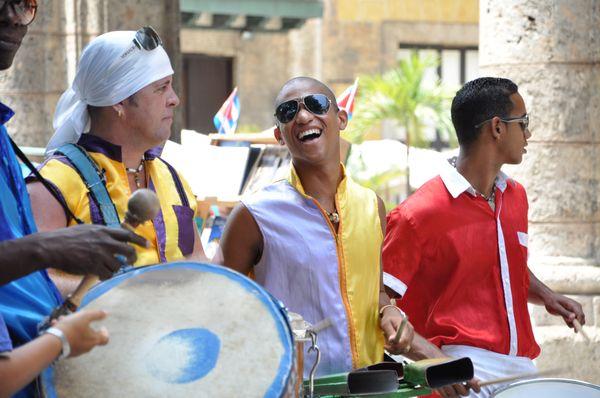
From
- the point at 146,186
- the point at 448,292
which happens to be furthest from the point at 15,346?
the point at 448,292

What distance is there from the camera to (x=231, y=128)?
11516mm

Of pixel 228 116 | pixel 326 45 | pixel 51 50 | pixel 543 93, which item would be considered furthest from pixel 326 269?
pixel 326 45

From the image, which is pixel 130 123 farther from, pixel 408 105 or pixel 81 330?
pixel 408 105

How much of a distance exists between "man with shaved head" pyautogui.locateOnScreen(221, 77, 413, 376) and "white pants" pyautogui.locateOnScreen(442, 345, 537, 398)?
0.59 meters

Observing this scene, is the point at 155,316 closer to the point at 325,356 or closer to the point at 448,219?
the point at 325,356

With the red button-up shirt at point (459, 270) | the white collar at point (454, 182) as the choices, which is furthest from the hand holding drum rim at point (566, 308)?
the white collar at point (454, 182)

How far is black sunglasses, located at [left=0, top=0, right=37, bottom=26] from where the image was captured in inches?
121

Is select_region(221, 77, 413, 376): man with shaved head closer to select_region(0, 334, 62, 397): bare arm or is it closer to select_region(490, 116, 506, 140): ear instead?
select_region(490, 116, 506, 140): ear

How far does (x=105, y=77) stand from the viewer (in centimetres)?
405

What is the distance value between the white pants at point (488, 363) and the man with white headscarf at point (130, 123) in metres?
1.24

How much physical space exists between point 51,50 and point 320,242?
4038 millimetres

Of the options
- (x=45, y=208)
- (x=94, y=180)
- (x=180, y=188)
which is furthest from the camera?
(x=180, y=188)

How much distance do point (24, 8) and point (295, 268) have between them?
147cm

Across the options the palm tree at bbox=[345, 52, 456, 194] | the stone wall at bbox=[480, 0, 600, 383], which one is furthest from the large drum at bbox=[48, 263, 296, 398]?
the palm tree at bbox=[345, 52, 456, 194]
